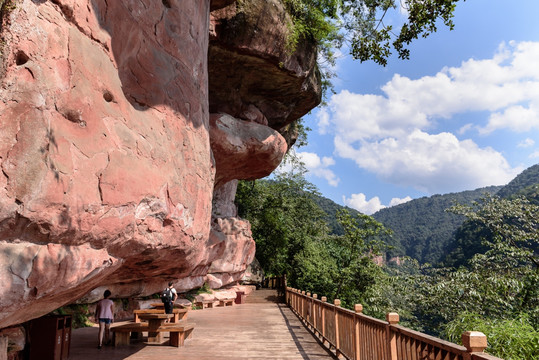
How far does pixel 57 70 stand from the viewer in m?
4.68

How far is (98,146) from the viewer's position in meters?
5.23

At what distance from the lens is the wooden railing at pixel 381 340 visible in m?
3.09

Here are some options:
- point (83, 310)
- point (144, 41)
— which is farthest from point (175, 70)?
point (83, 310)

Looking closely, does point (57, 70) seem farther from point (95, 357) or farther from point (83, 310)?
point (83, 310)

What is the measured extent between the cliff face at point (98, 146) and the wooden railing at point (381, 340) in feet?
11.6

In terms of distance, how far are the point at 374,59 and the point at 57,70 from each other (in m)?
8.13

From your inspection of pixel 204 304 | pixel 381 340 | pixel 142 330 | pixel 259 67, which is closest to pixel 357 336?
pixel 381 340

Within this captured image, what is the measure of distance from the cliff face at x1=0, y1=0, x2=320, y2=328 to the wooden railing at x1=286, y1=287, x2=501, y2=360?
3.54 m

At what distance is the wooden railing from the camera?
10.1ft

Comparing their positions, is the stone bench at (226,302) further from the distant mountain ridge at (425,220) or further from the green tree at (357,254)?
the distant mountain ridge at (425,220)

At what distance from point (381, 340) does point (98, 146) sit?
501 centimetres

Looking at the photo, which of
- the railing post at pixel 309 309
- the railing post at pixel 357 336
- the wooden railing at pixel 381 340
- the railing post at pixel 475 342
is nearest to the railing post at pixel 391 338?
the wooden railing at pixel 381 340

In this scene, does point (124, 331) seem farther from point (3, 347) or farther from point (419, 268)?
point (419, 268)

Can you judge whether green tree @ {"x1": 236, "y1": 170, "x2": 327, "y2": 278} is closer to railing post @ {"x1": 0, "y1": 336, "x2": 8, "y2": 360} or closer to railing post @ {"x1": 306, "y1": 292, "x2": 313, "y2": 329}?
railing post @ {"x1": 306, "y1": 292, "x2": 313, "y2": 329}
